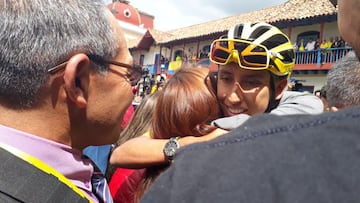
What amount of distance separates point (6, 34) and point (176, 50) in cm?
2454

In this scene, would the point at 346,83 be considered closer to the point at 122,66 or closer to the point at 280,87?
the point at 280,87

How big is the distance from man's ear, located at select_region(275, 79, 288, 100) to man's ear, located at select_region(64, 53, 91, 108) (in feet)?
3.48

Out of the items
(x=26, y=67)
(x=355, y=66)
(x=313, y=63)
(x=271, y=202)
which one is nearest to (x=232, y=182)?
(x=271, y=202)

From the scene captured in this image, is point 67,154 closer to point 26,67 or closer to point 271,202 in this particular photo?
point 26,67

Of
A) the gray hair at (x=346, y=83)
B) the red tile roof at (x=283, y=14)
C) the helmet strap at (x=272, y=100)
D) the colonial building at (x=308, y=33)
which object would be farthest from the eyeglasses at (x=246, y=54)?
the red tile roof at (x=283, y=14)

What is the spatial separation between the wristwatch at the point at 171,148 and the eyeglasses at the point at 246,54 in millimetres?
574

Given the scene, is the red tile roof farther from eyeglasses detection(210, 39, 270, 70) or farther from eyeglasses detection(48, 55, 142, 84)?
eyeglasses detection(48, 55, 142, 84)

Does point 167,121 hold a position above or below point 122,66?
below

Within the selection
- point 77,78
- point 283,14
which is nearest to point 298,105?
point 77,78

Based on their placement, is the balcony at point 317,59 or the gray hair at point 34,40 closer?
the gray hair at point 34,40

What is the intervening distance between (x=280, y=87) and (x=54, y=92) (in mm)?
1208

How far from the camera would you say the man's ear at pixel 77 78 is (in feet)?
3.94

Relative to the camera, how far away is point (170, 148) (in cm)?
145

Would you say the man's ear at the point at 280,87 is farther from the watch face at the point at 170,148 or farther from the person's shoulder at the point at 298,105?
the watch face at the point at 170,148
